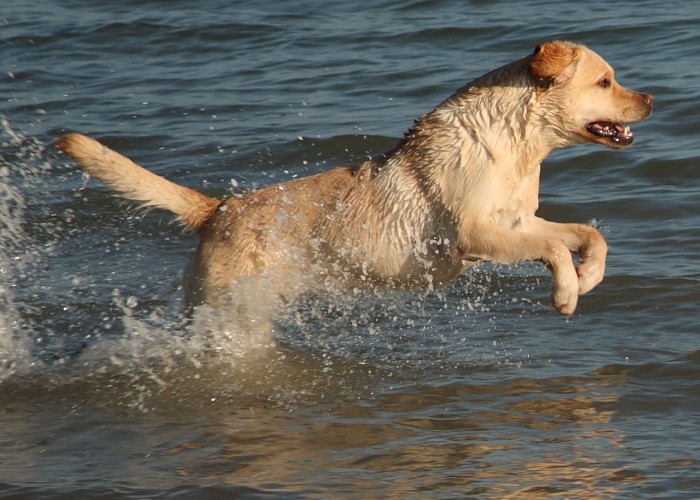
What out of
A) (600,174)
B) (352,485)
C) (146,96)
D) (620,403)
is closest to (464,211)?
(620,403)

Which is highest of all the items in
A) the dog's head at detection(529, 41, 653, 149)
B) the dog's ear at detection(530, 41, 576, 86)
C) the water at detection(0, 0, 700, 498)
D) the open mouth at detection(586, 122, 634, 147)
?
the dog's ear at detection(530, 41, 576, 86)

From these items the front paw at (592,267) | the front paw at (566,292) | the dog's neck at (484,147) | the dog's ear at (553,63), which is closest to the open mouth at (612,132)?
the dog's neck at (484,147)

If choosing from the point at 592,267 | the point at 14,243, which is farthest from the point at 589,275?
the point at 14,243

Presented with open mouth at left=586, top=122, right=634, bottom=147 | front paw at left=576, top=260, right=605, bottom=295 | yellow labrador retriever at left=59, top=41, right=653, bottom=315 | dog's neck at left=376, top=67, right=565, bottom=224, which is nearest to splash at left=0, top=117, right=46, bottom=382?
yellow labrador retriever at left=59, top=41, right=653, bottom=315

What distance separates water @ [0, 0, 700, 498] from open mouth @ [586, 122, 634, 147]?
120cm

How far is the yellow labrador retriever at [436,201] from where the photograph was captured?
6121mm

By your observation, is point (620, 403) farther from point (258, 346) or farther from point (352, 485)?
point (258, 346)

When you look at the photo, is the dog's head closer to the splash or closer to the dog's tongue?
the dog's tongue

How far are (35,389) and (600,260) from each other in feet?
10.2

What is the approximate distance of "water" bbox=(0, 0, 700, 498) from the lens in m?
5.29

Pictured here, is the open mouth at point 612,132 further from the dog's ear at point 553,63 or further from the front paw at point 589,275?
the front paw at point 589,275

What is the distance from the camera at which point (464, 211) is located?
6.16 m

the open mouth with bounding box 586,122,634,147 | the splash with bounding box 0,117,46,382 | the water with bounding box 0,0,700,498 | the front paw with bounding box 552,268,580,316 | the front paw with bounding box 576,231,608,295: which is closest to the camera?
the water with bounding box 0,0,700,498

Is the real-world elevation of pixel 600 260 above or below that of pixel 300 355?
above
